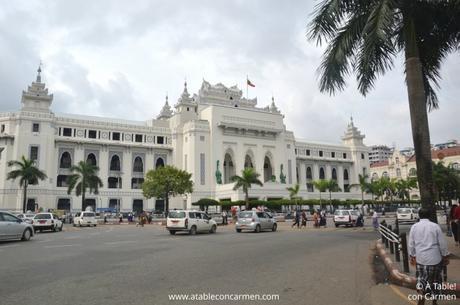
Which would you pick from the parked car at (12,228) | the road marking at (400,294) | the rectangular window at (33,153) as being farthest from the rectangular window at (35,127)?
the road marking at (400,294)

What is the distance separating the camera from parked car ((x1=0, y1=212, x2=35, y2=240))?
17.5m

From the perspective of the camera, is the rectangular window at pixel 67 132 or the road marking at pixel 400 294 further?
the rectangular window at pixel 67 132

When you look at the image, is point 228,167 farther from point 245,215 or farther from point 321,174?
point 245,215

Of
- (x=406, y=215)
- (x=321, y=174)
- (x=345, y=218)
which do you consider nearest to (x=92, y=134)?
(x=345, y=218)

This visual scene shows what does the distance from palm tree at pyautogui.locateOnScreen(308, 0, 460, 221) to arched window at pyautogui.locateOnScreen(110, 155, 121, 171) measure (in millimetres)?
54037

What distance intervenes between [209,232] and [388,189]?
5653cm

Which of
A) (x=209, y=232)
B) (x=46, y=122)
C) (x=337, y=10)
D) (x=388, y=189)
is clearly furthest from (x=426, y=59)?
(x=388, y=189)

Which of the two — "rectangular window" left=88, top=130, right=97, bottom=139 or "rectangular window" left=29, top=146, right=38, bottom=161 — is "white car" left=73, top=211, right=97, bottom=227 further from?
"rectangular window" left=88, top=130, right=97, bottom=139

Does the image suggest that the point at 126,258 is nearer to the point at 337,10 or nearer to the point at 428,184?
the point at 428,184

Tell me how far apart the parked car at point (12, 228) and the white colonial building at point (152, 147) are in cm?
3784

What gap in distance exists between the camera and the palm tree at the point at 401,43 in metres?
10.3

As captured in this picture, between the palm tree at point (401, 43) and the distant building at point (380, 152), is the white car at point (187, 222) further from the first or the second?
the distant building at point (380, 152)

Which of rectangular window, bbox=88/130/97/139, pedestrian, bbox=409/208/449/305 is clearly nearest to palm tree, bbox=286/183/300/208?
rectangular window, bbox=88/130/97/139

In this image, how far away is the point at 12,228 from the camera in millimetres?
17891
